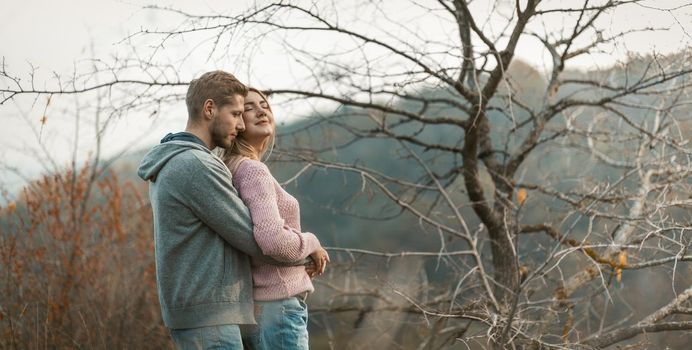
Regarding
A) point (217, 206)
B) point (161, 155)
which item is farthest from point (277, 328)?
point (161, 155)

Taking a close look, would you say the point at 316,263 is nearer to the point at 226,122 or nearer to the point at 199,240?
the point at 199,240

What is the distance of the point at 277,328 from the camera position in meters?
2.13

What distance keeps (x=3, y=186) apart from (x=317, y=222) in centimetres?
601

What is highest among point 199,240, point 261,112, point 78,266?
point 261,112

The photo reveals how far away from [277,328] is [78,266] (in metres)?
4.61

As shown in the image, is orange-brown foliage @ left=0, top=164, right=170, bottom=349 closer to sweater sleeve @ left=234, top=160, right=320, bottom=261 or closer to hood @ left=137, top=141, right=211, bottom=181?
hood @ left=137, top=141, right=211, bottom=181

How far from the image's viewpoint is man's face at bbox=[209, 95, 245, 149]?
2.26 metres

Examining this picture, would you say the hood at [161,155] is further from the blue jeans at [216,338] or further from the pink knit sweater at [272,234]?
the blue jeans at [216,338]

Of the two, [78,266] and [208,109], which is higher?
[208,109]

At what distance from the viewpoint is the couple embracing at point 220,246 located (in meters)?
2.07

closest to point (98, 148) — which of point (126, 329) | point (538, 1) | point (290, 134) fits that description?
point (126, 329)

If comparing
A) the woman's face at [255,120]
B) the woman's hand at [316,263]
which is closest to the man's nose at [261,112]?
the woman's face at [255,120]

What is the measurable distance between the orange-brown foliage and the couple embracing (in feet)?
9.63

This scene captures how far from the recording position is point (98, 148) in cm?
750
